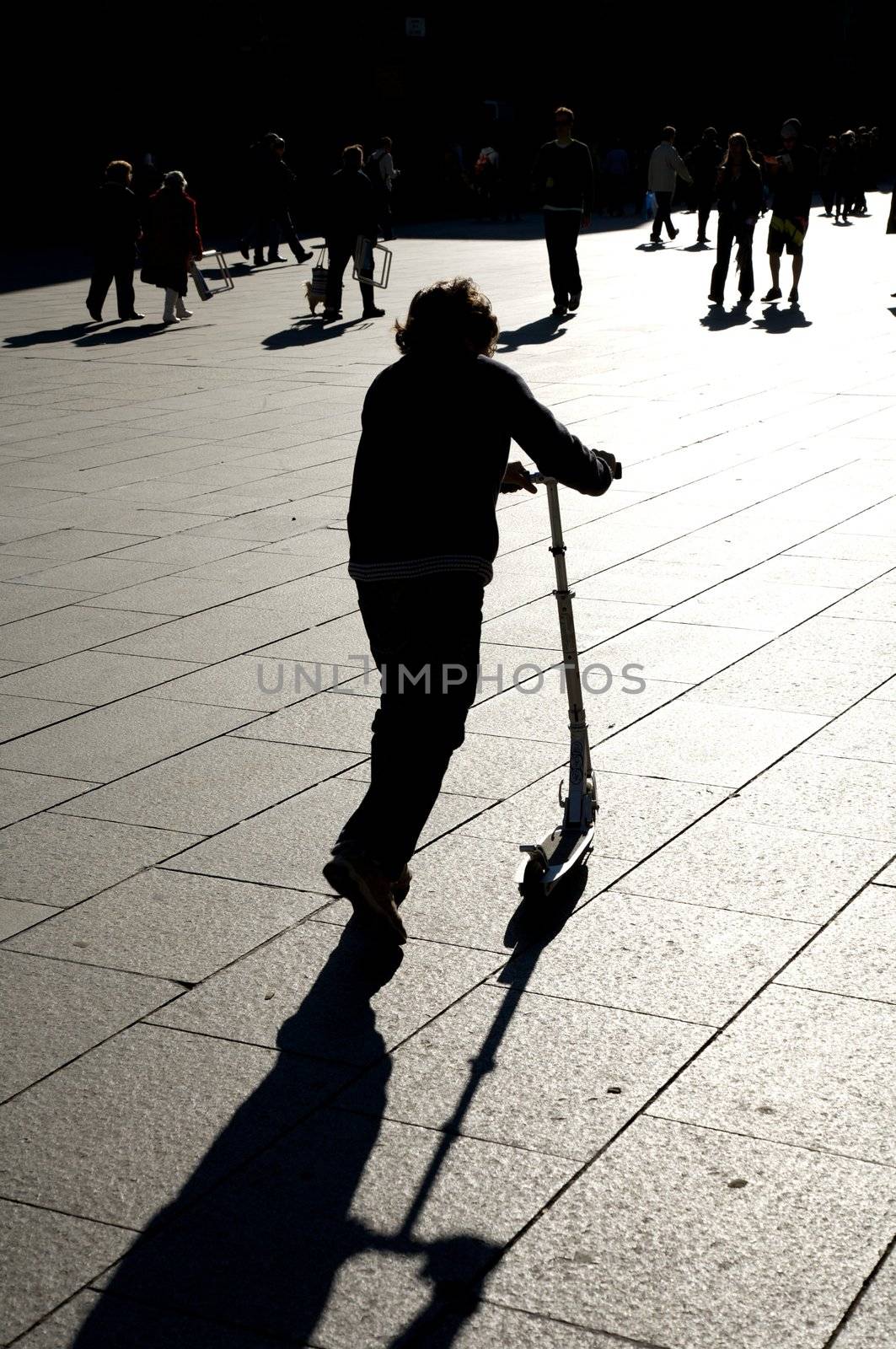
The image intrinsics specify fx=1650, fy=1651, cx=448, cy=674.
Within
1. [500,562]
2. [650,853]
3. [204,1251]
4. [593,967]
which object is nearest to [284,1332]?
[204,1251]

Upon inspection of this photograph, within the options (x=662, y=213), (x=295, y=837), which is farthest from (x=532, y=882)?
(x=662, y=213)

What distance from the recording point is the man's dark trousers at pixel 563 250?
56.0 ft

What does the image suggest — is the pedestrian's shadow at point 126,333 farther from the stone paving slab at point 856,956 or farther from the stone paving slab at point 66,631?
the stone paving slab at point 856,956

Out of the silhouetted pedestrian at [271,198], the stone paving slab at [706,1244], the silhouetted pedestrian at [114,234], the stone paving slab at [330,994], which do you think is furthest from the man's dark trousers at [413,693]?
the silhouetted pedestrian at [271,198]

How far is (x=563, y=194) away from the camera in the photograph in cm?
1725

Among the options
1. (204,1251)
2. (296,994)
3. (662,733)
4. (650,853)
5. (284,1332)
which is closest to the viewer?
(284,1332)

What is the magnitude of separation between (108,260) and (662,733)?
46.8ft

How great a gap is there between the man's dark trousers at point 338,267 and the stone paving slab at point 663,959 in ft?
45.8

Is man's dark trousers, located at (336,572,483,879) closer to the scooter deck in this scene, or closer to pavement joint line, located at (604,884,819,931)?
the scooter deck

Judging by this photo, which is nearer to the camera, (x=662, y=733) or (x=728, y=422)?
(x=662, y=733)

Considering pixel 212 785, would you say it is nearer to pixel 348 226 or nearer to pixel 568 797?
pixel 568 797

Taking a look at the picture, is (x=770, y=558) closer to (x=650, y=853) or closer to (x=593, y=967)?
(x=650, y=853)

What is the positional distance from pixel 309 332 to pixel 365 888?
1393 cm

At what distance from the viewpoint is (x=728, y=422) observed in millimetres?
11508
